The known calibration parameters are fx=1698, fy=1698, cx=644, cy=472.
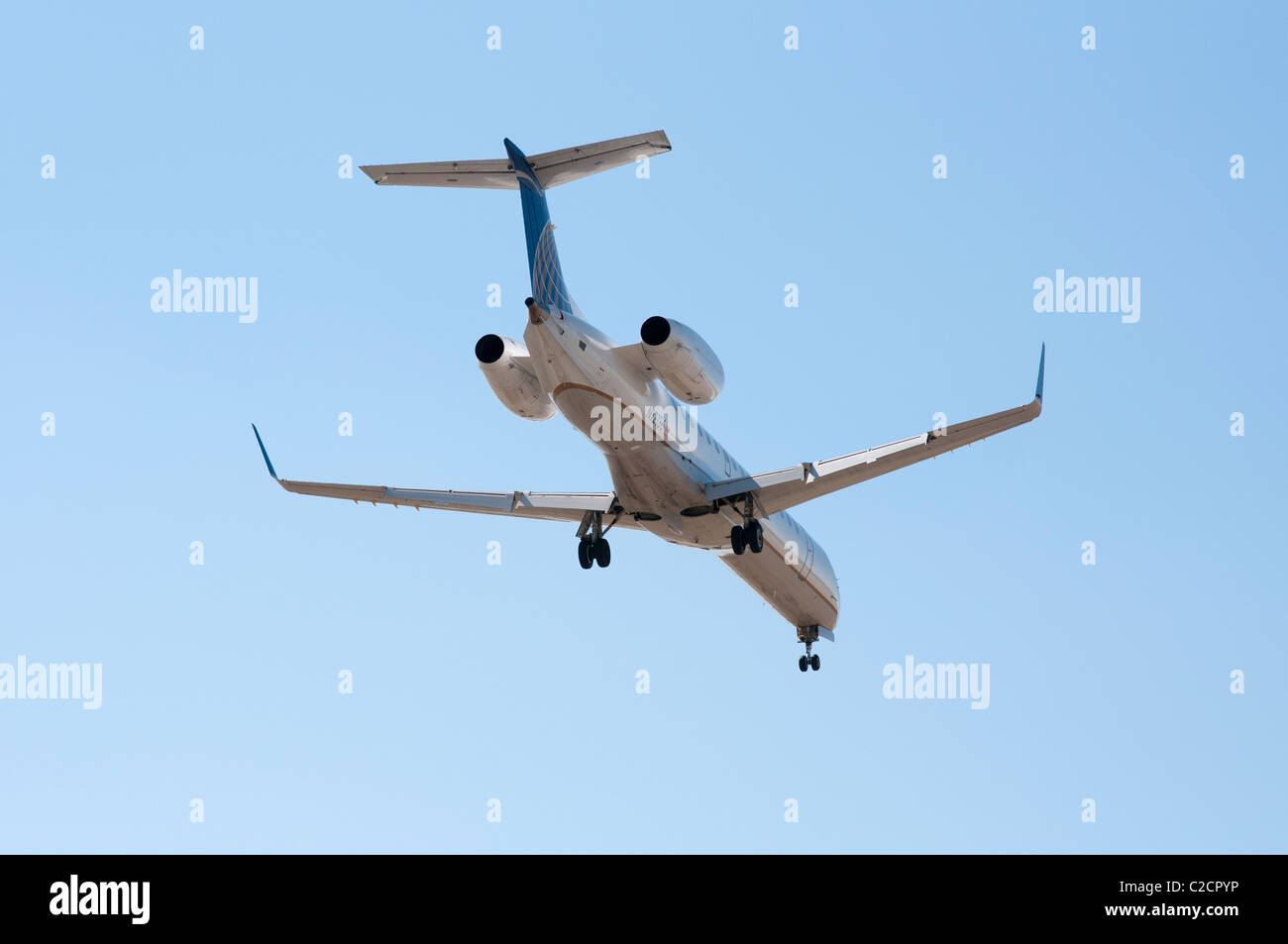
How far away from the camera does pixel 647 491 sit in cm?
3059

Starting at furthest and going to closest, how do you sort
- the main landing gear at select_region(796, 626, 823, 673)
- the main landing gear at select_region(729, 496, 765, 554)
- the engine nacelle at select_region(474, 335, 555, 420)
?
1. the main landing gear at select_region(796, 626, 823, 673)
2. the main landing gear at select_region(729, 496, 765, 554)
3. the engine nacelle at select_region(474, 335, 555, 420)

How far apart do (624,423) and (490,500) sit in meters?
5.54

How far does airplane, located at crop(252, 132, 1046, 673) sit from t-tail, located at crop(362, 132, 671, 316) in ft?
0.07

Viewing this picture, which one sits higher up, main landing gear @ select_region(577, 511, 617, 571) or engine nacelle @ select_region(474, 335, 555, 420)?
engine nacelle @ select_region(474, 335, 555, 420)

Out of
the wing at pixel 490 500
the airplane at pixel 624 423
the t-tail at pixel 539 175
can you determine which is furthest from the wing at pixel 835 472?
the t-tail at pixel 539 175

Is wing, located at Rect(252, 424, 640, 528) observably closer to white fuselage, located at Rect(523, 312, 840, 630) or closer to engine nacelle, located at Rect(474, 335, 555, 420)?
white fuselage, located at Rect(523, 312, 840, 630)

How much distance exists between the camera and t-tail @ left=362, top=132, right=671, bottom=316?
28266 millimetres

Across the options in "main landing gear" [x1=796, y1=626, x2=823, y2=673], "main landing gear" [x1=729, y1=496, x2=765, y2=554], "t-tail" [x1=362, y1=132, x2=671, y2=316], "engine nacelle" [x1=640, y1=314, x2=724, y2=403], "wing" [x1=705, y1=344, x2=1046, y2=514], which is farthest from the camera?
"main landing gear" [x1=796, y1=626, x2=823, y2=673]

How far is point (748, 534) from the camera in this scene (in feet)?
104

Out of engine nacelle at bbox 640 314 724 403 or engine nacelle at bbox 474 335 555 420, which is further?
engine nacelle at bbox 474 335 555 420

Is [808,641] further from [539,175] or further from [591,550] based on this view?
[539,175]

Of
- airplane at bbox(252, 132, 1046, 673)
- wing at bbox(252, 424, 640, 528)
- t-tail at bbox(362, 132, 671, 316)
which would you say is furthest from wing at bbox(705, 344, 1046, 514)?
t-tail at bbox(362, 132, 671, 316)

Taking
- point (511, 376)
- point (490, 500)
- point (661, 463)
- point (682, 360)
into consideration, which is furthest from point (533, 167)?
point (490, 500)
